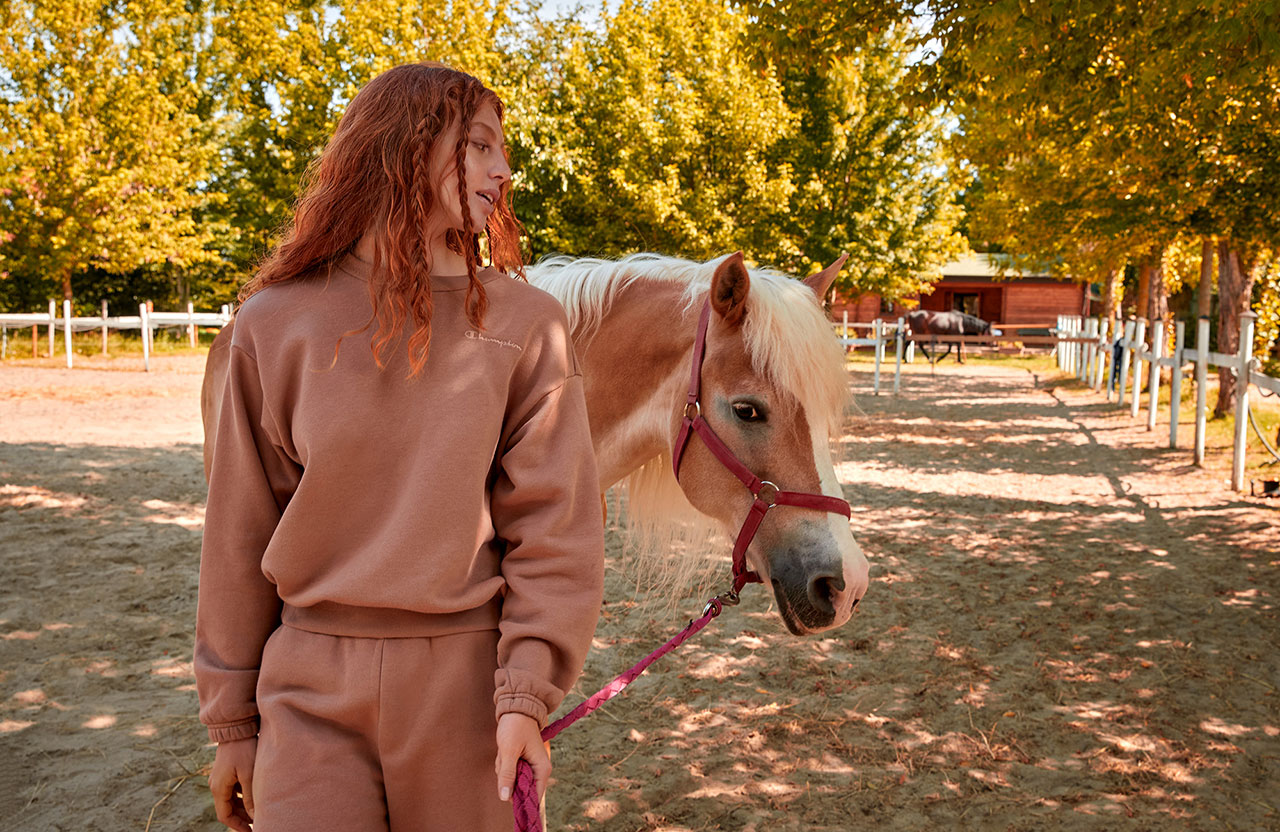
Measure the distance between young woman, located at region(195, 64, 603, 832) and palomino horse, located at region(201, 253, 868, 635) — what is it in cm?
66

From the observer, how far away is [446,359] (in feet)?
4.39

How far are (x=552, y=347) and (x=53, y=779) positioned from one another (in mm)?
3019

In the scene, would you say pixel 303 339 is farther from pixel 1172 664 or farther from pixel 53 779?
pixel 1172 664

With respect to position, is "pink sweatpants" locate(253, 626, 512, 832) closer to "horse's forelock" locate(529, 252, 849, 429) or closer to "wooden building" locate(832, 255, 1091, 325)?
"horse's forelock" locate(529, 252, 849, 429)

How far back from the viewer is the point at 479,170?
1.40 metres

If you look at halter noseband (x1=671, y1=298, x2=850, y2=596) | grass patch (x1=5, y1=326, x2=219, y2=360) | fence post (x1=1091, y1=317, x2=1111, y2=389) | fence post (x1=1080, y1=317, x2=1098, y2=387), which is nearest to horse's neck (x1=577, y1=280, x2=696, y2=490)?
halter noseband (x1=671, y1=298, x2=850, y2=596)

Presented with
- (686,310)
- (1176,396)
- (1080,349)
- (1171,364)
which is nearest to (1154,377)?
(1171,364)

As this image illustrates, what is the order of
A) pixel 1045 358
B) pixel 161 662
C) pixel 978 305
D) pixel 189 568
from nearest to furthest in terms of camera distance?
pixel 161 662, pixel 189 568, pixel 1045 358, pixel 978 305

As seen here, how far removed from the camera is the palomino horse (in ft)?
6.23

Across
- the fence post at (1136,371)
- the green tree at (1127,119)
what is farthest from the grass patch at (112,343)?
the fence post at (1136,371)

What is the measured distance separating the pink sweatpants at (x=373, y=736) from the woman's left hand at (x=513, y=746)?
80 millimetres

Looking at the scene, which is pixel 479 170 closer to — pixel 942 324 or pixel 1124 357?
pixel 1124 357

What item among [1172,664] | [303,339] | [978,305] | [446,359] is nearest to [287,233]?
[303,339]

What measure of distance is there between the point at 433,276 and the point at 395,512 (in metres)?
0.38
